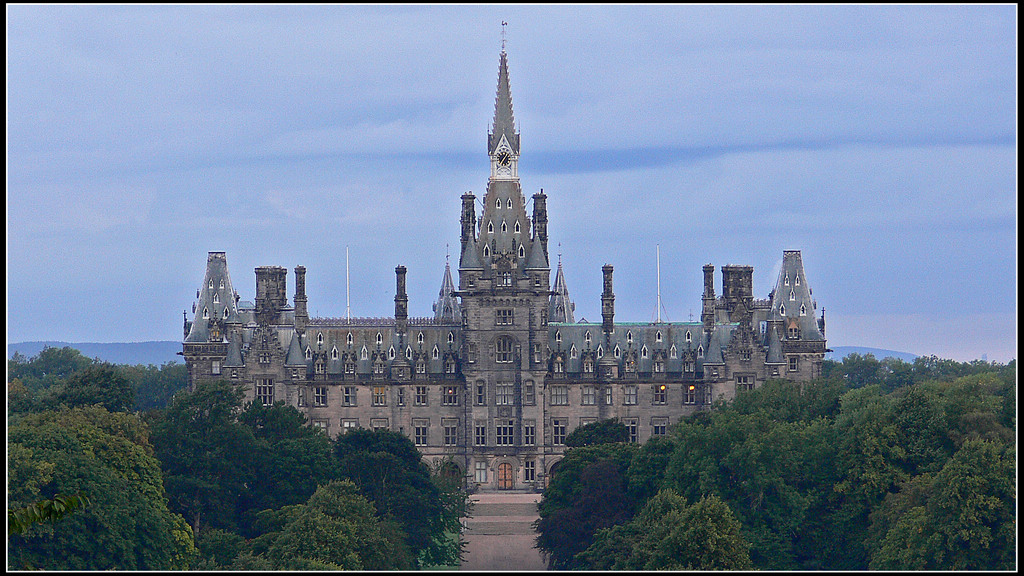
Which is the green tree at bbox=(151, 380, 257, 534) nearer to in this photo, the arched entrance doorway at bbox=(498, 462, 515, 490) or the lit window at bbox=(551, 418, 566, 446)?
the arched entrance doorway at bbox=(498, 462, 515, 490)

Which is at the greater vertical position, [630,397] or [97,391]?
[630,397]

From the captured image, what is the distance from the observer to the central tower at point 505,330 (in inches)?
5935

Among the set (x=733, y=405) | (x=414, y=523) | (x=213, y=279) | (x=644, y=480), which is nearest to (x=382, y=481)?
(x=414, y=523)

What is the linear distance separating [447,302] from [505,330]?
23.2 metres

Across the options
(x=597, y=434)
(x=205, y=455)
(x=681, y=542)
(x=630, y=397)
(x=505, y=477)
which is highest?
(x=630, y=397)

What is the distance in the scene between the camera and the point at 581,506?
116 m

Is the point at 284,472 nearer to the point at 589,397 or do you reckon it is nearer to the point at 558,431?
the point at 558,431

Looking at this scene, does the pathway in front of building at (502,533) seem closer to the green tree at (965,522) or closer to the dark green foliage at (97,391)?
the dark green foliage at (97,391)

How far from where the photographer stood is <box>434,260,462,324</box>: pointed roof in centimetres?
16900

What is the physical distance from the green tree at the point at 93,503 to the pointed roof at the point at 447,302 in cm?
5231

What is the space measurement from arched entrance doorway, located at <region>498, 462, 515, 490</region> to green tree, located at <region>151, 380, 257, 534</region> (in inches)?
1140

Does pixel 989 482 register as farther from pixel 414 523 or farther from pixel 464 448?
pixel 464 448

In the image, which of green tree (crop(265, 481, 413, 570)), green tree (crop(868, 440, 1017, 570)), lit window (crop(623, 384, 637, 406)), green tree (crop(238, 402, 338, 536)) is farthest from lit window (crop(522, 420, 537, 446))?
green tree (crop(868, 440, 1017, 570))

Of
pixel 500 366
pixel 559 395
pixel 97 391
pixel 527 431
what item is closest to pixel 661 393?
pixel 559 395
